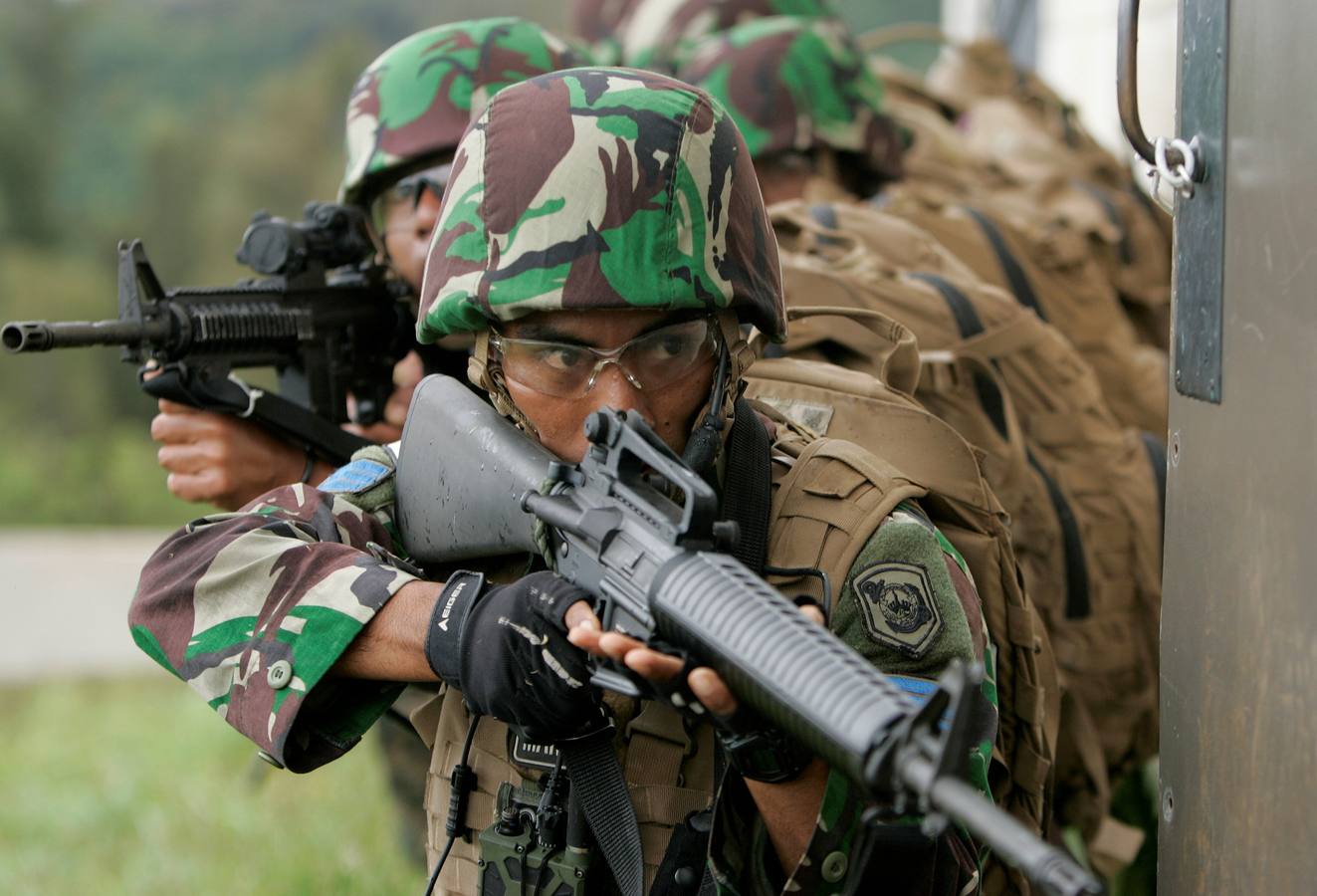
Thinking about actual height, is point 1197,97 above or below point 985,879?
above

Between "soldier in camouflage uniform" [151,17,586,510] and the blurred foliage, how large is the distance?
16.1m

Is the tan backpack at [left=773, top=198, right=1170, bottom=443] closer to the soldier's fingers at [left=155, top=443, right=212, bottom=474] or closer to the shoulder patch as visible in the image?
the soldier's fingers at [left=155, top=443, right=212, bottom=474]

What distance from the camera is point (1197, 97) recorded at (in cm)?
262

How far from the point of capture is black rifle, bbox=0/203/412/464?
413cm

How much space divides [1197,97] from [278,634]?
1629 mm

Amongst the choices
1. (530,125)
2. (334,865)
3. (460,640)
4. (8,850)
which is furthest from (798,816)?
(8,850)

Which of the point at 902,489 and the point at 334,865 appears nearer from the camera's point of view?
the point at 902,489

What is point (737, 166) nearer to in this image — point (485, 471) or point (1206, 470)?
point (485, 471)

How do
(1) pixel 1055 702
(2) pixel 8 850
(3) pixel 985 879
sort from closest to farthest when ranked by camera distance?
(3) pixel 985 879 → (1) pixel 1055 702 → (2) pixel 8 850

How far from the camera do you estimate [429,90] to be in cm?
462

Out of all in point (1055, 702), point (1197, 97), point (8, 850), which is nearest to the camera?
point (1197, 97)

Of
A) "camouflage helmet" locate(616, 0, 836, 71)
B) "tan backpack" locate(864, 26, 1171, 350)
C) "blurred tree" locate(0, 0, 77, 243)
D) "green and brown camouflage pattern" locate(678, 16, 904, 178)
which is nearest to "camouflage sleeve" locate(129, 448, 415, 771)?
"green and brown camouflage pattern" locate(678, 16, 904, 178)

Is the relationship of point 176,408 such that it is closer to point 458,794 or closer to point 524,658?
point 458,794

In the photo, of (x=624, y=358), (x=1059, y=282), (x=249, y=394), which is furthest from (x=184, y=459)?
(x=1059, y=282)
